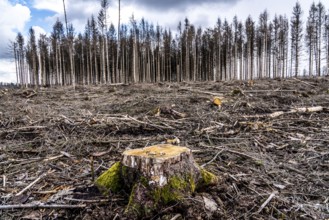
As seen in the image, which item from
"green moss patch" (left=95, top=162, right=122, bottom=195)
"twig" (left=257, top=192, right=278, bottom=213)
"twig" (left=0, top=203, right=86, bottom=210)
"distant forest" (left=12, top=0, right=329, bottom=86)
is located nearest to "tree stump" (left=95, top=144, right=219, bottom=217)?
"green moss patch" (left=95, top=162, right=122, bottom=195)

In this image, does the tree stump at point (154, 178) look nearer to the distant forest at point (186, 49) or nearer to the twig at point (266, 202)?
the twig at point (266, 202)

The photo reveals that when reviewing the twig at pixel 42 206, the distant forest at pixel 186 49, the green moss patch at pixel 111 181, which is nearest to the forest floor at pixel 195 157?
the twig at pixel 42 206

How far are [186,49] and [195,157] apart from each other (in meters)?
32.2

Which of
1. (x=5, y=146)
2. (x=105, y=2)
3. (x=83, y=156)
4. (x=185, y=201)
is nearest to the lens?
(x=185, y=201)

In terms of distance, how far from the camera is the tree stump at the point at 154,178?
242 cm

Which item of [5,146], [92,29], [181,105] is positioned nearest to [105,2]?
[92,29]

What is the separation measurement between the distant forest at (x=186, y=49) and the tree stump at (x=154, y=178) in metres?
32.7

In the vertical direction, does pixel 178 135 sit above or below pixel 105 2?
below

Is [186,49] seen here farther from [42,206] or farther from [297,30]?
[42,206]

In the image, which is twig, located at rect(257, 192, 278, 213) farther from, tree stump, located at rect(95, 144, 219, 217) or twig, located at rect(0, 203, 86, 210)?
twig, located at rect(0, 203, 86, 210)

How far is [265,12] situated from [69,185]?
42210 millimetres

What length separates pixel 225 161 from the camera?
3.69m

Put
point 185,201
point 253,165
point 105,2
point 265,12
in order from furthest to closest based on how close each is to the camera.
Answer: point 265,12 < point 105,2 < point 253,165 < point 185,201

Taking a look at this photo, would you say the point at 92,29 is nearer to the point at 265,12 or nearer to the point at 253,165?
the point at 265,12
